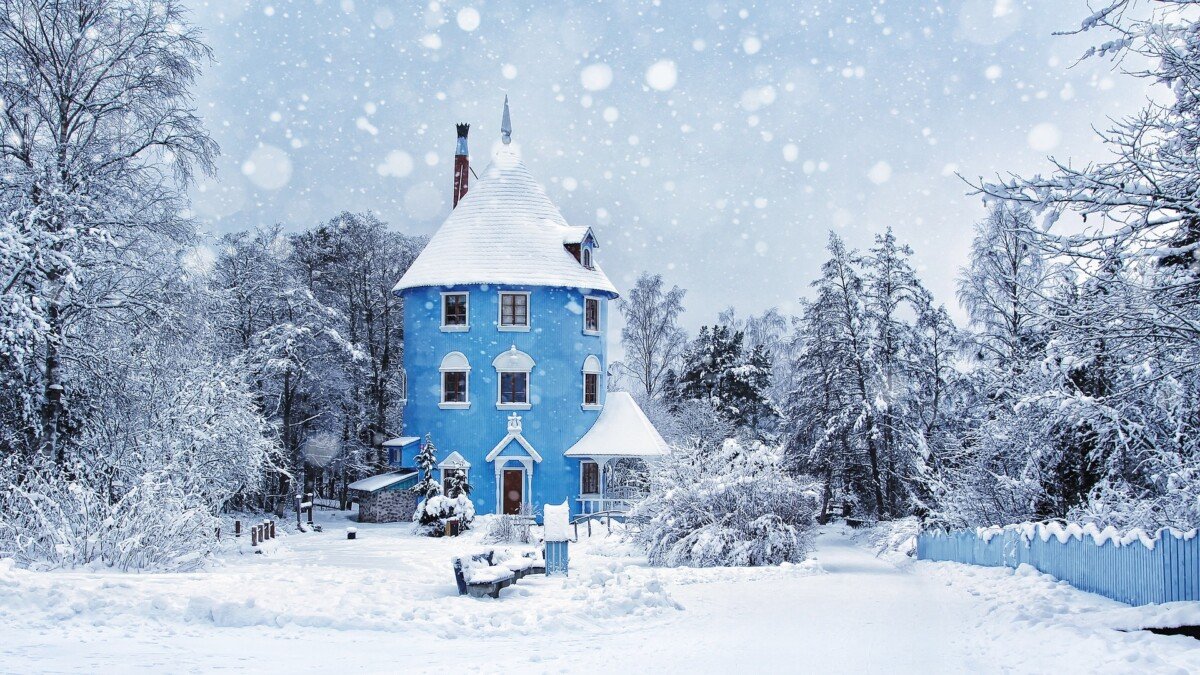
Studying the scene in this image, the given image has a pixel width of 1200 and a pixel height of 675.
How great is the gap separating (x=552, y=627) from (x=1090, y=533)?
251 inches

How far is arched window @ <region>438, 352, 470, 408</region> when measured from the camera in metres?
32.1

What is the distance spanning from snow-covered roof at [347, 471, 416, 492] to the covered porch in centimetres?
577

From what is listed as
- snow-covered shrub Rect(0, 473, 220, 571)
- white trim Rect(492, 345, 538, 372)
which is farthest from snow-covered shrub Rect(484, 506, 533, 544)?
snow-covered shrub Rect(0, 473, 220, 571)

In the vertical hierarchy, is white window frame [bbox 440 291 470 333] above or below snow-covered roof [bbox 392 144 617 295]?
below

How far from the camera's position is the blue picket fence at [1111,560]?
28.3 feet

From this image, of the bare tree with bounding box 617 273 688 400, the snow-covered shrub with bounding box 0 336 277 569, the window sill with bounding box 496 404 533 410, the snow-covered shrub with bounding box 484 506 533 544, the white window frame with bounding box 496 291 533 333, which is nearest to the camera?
the snow-covered shrub with bounding box 0 336 277 569

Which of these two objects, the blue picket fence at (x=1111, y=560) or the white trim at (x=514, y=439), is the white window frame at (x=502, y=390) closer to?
the white trim at (x=514, y=439)

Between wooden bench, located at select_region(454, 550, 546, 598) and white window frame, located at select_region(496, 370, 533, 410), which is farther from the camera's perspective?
white window frame, located at select_region(496, 370, 533, 410)

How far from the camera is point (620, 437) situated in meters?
32.3

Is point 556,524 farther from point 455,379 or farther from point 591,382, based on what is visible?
point 591,382

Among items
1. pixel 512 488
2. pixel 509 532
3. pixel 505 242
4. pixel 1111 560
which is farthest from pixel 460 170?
pixel 1111 560

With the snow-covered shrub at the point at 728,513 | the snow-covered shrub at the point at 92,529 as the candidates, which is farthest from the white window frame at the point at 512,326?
the snow-covered shrub at the point at 92,529

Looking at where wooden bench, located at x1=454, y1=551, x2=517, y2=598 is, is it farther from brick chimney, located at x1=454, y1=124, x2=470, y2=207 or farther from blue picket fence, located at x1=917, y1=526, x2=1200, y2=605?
brick chimney, located at x1=454, y1=124, x2=470, y2=207

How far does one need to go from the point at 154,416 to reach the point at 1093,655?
18976mm
